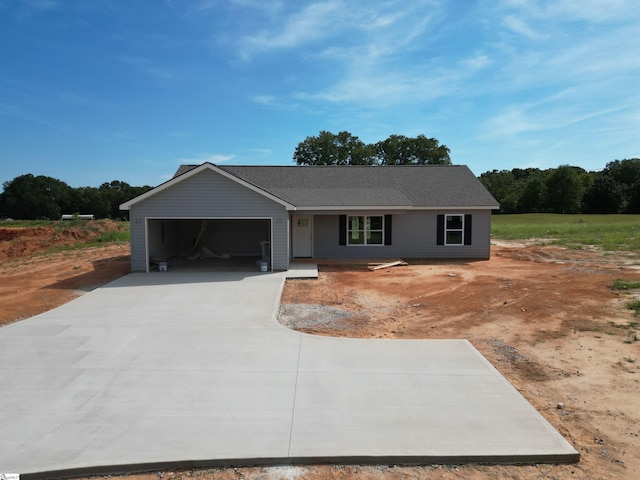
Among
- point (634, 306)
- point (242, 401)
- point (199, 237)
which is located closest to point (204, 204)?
point (199, 237)

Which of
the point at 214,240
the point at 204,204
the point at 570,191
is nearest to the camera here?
the point at 204,204

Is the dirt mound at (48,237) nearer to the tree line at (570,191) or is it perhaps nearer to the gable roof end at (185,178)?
the gable roof end at (185,178)

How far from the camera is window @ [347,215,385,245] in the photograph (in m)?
18.7

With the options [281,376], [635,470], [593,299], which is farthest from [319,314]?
[593,299]

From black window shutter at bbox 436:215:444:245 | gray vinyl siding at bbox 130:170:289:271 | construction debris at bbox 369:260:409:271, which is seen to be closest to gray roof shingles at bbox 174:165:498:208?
black window shutter at bbox 436:215:444:245

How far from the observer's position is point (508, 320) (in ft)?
30.1

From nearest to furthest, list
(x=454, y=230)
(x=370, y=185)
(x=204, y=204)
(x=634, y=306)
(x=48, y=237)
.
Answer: (x=634, y=306) → (x=204, y=204) → (x=454, y=230) → (x=370, y=185) → (x=48, y=237)

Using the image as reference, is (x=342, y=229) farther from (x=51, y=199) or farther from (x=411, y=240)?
(x=51, y=199)

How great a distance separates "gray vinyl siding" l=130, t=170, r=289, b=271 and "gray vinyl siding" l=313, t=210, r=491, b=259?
3.84m

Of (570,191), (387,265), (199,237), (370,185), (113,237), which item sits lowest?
(387,265)

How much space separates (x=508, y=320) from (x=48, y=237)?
29.8 m

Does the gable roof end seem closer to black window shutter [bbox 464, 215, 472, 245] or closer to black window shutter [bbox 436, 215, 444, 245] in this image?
black window shutter [bbox 436, 215, 444, 245]

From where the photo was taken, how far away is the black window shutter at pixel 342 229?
18.5m

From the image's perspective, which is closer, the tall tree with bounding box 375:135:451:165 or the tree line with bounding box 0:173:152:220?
the tall tree with bounding box 375:135:451:165
